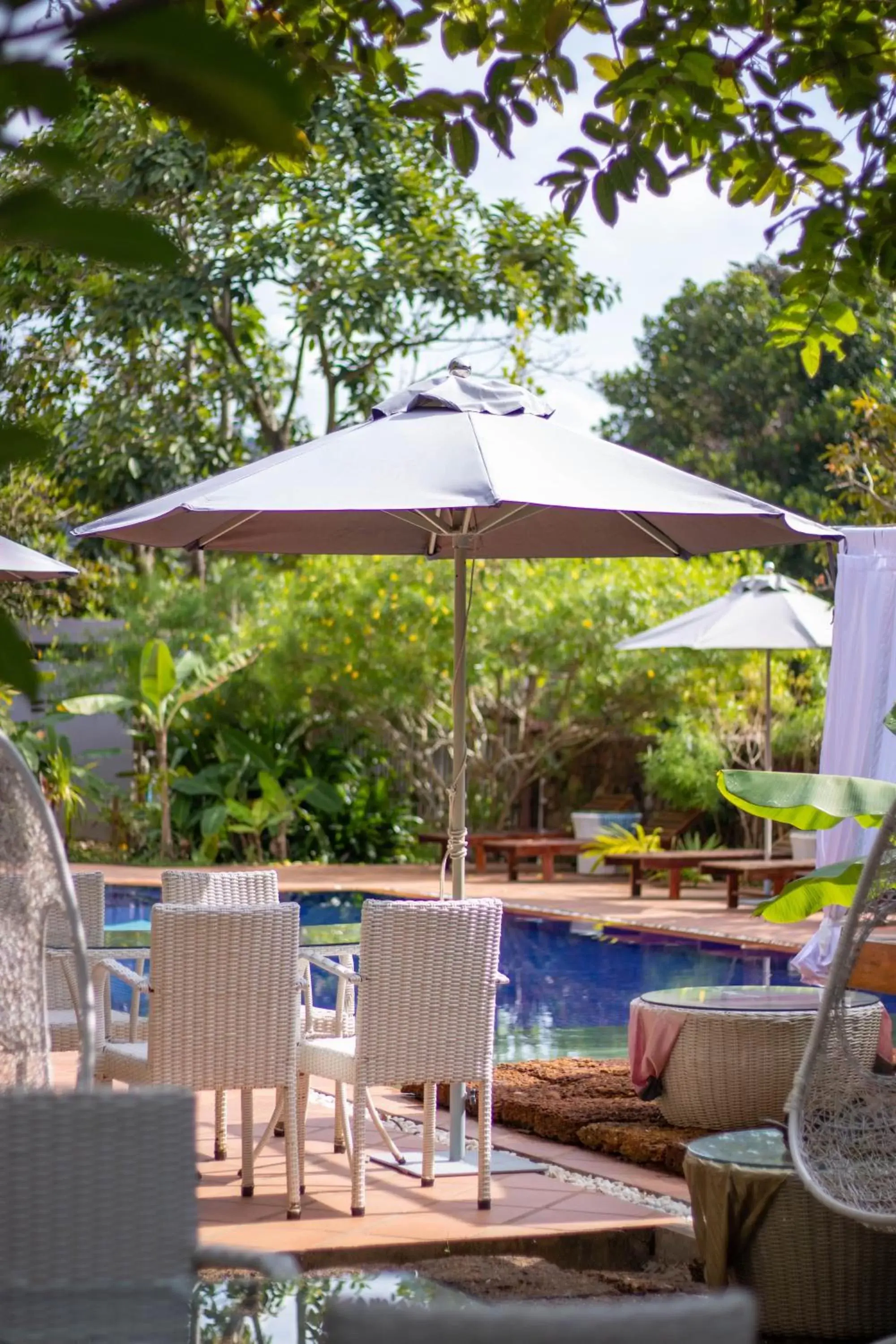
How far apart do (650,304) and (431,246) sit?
16.4 meters

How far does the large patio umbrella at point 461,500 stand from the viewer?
15.8 ft

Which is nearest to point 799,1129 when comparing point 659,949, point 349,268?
point 659,949

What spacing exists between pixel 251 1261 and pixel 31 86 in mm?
1606

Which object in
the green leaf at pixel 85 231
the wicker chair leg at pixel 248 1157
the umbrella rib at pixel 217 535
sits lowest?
the wicker chair leg at pixel 248 1157

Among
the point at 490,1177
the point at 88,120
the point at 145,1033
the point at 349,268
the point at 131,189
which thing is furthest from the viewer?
the point at 349,268

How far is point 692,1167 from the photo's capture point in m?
4.02

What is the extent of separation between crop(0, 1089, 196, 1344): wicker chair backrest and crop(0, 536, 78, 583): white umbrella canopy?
181 inches

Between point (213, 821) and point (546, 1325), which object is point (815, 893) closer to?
point (546, 1325)

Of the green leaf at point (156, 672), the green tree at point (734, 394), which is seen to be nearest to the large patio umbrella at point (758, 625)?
the green leaf at point (156, 672)

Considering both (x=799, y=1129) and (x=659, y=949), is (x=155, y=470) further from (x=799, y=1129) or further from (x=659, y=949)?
(x=799, y=1129)

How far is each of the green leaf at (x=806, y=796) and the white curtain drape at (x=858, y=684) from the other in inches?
128

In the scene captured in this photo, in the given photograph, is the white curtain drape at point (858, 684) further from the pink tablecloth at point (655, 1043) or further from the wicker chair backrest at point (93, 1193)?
the wicker chair backrest at point (93, 1193)

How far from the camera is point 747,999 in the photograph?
5656 mm

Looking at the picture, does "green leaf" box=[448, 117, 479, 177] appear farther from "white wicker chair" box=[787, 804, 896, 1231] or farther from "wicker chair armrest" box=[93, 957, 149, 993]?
"wicker chair armrest" box=[93, 957, 149, 993]
